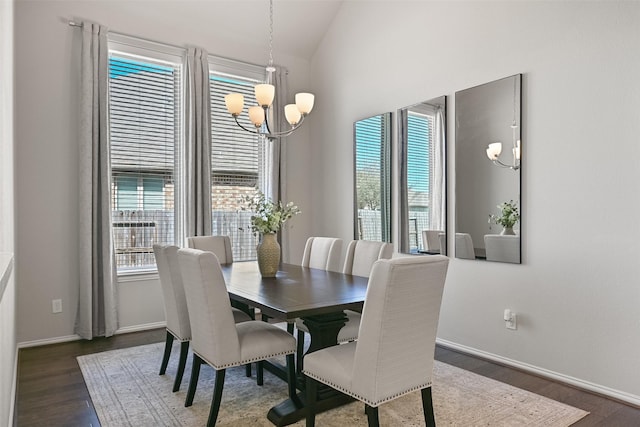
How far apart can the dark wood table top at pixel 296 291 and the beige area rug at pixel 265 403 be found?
70cm

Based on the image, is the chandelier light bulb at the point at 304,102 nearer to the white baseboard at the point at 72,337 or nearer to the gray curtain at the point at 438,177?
Answer: the gray curtain at the point at 438,177

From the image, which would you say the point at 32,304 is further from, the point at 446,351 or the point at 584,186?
the point at 584,186

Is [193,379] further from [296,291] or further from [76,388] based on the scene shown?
[76,388]

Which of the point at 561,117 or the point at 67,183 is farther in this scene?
the point at 67,183

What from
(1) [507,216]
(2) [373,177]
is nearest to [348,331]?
(1) [507,216]

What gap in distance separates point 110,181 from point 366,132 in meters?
2.68

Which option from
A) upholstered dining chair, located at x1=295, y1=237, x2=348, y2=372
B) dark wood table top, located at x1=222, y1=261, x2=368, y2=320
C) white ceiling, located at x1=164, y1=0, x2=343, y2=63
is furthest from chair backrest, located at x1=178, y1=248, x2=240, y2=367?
white ceiling, located at x1=164, y1=0, x2=343, y2=63

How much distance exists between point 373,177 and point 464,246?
141cm

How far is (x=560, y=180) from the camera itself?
10.1 feet

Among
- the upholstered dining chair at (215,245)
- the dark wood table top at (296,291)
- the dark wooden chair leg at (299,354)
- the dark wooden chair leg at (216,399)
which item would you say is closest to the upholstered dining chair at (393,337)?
the dark wood table top at (296,291)

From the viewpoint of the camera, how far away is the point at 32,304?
3971 mm

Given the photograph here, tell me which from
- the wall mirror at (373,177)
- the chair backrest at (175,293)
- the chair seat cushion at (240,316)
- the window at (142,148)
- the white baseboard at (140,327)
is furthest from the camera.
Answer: the wall mirror at (373,177)

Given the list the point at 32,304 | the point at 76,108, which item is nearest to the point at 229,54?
the point at 76,108

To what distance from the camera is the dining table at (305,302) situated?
2.21 meters
